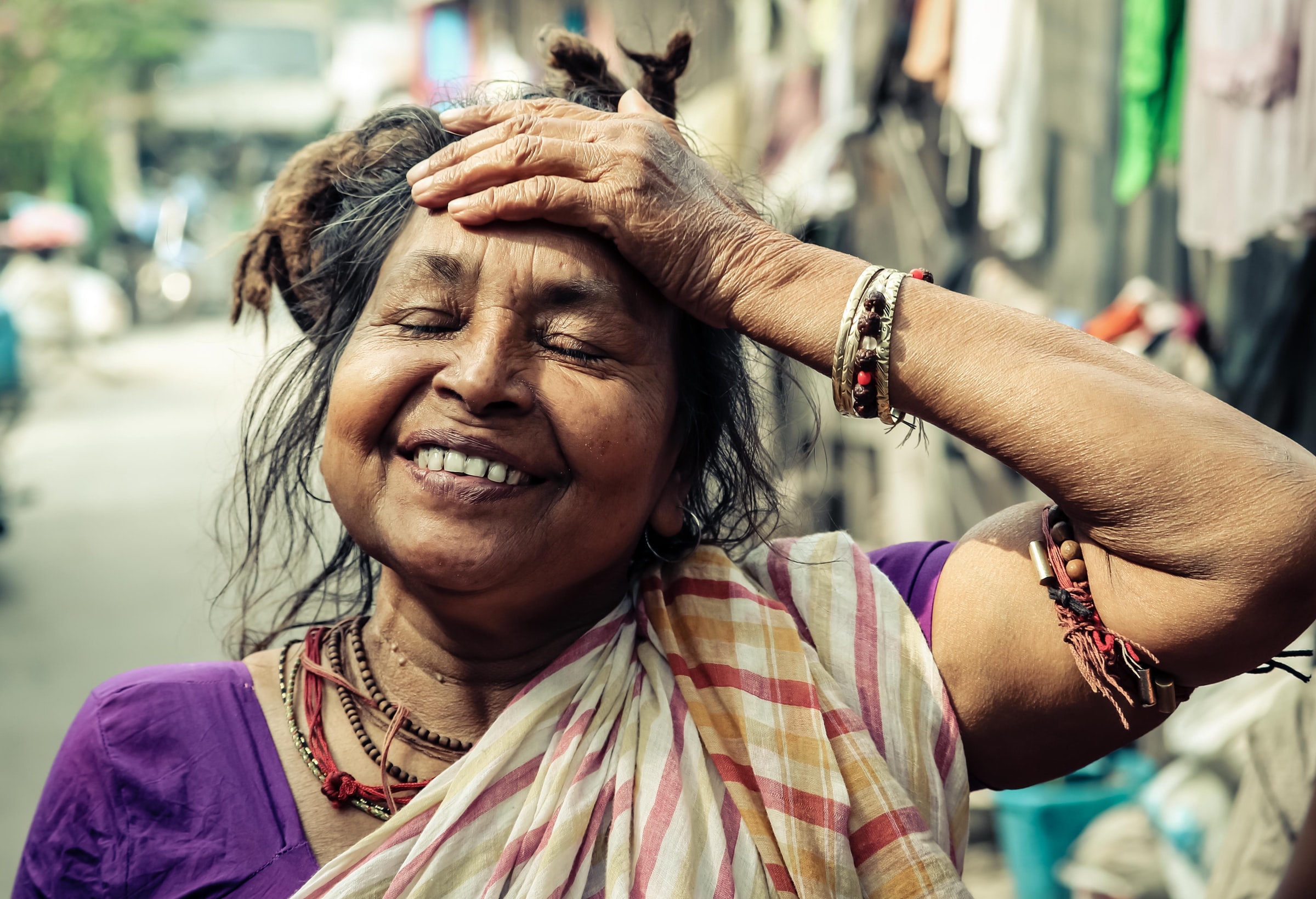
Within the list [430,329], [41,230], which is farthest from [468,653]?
[41,230]

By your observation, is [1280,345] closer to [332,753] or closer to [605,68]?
[605,68]

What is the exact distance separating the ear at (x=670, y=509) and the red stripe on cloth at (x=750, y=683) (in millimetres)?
202

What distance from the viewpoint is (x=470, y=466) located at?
4.84ft

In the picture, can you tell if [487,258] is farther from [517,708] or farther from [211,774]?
[211,774]

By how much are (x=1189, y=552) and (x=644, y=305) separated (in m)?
0.77

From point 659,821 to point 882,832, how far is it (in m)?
0.28

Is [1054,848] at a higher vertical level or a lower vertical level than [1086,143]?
lower

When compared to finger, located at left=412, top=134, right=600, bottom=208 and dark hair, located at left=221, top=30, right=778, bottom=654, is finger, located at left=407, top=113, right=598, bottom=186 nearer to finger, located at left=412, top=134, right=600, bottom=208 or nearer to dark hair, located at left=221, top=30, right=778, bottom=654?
finger, located at left=412, top=134, right=600, bottom=208

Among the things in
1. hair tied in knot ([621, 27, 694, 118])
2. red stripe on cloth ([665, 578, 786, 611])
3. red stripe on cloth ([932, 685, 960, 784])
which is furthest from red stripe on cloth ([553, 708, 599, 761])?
hair tied in knot ([621, 27, 694, 118])

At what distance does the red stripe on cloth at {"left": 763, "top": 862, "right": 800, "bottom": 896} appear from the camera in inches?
55.5

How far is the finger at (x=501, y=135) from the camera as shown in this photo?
1502mm

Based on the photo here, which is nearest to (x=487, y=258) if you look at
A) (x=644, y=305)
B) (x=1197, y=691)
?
(x=644, y=305)

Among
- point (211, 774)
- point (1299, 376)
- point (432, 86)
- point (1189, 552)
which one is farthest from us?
point (1299, 376)

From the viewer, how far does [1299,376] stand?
3260 mm
